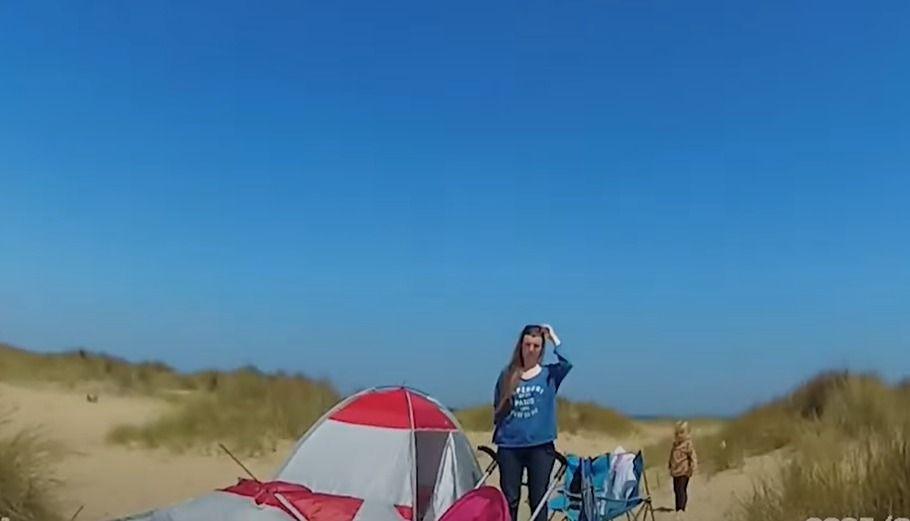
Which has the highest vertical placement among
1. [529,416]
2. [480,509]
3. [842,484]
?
[529,416]

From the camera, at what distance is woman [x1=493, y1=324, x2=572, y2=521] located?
7152 millimetres

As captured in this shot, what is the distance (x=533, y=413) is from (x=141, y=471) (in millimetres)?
7882

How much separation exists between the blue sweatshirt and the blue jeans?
7 cm

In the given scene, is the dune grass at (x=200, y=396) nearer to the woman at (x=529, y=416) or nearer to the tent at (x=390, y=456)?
the tent at (x=390, y=456)

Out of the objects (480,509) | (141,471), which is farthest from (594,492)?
(141,471)

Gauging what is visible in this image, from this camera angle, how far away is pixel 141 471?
43.4ft

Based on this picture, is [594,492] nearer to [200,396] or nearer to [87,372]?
[200,396]

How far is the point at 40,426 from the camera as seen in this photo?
9156 millimetres

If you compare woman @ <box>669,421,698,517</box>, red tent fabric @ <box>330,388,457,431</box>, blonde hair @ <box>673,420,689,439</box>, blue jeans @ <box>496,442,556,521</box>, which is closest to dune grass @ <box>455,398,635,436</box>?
blonde hair @ <box>673,420,689,439</box>

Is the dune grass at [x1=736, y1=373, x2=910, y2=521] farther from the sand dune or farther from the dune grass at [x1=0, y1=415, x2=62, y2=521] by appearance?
the dune grass at [x1=0, y1=415, x2=62, y2=521]

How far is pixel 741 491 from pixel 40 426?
24.7 feet

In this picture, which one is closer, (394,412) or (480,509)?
(480,509)

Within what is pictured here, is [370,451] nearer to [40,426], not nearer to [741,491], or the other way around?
[40,426]

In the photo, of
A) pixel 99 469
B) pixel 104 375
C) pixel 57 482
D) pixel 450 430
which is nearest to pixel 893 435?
pixel 450 430
